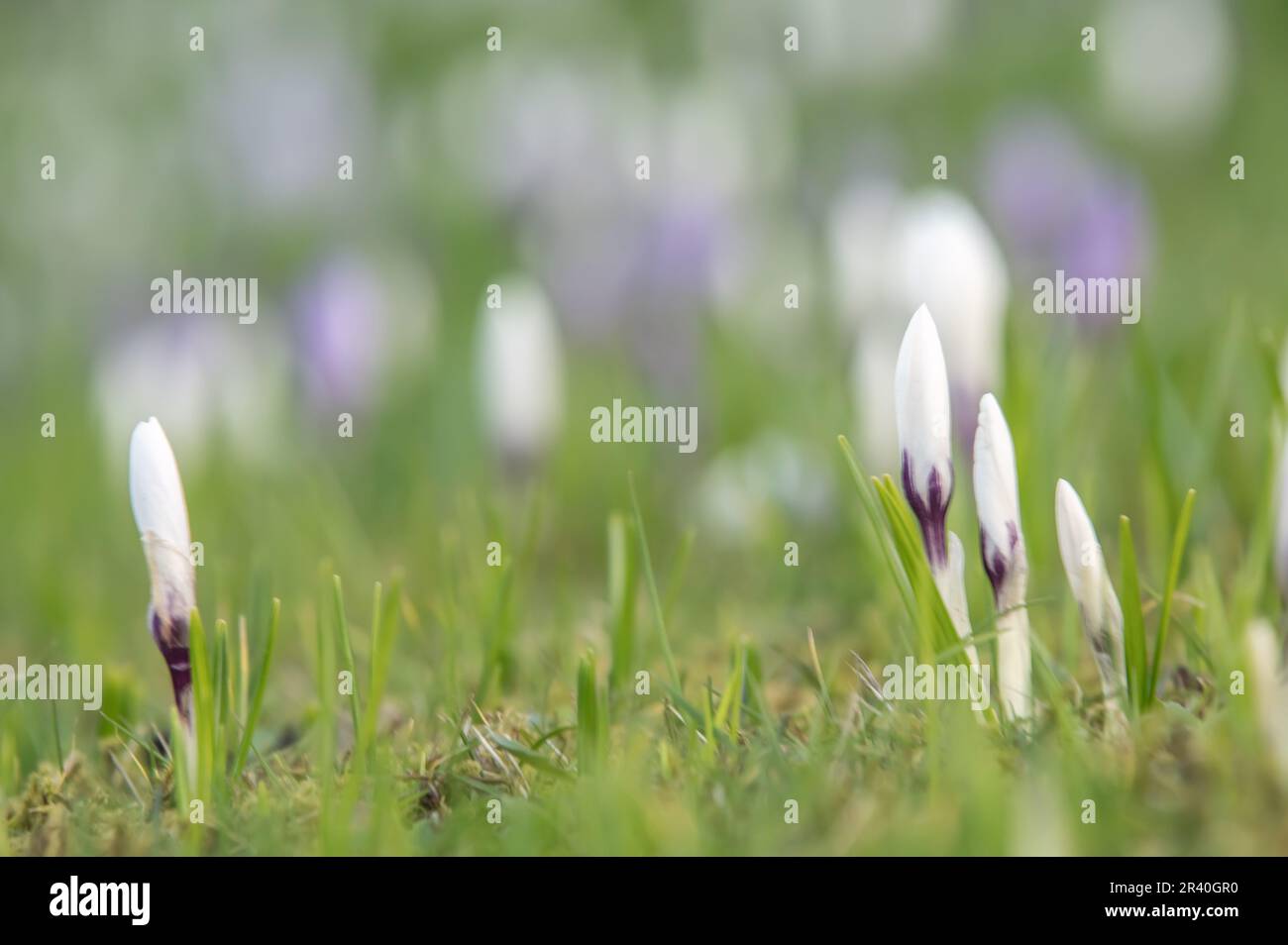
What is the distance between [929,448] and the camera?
1.70 m

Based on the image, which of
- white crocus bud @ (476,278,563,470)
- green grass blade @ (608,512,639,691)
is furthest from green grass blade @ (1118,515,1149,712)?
white crocus bud @ (476,278,563,470)

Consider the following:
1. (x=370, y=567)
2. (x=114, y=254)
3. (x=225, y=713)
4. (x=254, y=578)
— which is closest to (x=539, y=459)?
(x=370, y=567)

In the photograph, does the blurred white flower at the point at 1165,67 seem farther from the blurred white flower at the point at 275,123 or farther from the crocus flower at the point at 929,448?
the crocus flower at the point at 929,448

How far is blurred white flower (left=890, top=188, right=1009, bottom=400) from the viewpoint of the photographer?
2.24 meters

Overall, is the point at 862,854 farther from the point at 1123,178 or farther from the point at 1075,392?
A: the point at 1123,178

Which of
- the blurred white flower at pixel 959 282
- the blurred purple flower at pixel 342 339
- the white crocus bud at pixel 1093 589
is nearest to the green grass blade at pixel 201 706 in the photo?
the white crocus bud at pixel 1093 589

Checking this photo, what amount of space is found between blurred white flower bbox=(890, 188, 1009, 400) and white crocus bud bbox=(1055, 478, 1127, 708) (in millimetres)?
631

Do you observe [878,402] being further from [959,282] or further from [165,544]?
[165,544]

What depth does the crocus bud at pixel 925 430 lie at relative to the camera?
1667mm

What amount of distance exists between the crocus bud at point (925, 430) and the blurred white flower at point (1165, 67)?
540 centimetres

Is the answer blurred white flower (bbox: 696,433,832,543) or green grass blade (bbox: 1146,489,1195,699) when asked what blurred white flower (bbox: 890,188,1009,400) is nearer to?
green grass blade (bbox: 1146,489,1195,699)
